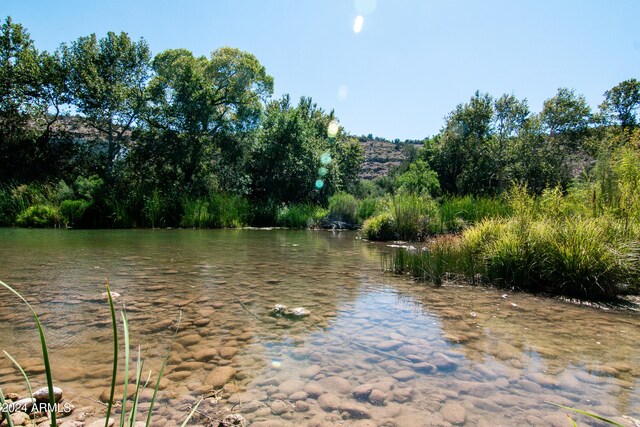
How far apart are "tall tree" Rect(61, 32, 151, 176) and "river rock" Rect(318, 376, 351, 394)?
23512mm

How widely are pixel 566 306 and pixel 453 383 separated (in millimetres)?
3241

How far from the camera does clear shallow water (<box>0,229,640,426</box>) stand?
7.84ft

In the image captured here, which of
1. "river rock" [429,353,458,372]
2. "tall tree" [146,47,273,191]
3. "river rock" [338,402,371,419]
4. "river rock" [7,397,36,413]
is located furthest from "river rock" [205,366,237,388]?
"tall tree" [146,47,273,191]

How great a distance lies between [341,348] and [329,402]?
0.88m

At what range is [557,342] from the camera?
3.55 metres

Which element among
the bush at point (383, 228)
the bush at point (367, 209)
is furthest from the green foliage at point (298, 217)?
the bush at point (383, 228)

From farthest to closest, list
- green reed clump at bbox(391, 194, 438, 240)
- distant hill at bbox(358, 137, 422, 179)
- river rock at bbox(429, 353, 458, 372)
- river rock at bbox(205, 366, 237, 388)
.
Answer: distant hill at bbox(358, 137, 422, 179) < green reed clump at bbox(391, 194, 438, 240) < river rock at bbox(429, 353, 458, 372) < river rock at bbox(205, 366, 237, 388)

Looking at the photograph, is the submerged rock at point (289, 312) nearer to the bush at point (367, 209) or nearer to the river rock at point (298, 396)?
the river rock at point (298, 396)

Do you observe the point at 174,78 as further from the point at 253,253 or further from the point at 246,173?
the point at 253,253

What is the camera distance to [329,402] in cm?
242

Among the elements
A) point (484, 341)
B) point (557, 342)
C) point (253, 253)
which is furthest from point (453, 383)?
point (253, 253)

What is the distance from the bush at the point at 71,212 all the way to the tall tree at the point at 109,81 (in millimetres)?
5087

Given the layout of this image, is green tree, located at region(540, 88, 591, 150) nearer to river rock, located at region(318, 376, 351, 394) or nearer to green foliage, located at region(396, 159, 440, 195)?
green foliage, located at region(396, 159, 440, 195)

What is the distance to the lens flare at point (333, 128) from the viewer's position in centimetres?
3674
